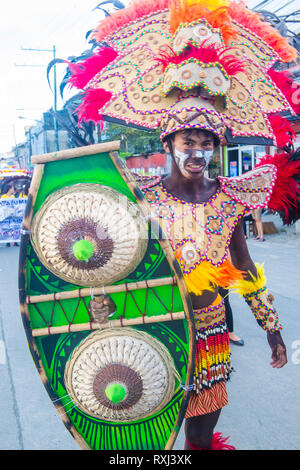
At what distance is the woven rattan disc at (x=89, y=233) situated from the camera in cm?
132

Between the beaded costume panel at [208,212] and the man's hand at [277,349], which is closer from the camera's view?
the beaded costume panel at [208,212]

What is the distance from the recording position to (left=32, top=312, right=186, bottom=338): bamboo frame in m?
1.48

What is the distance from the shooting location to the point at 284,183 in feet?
6.11

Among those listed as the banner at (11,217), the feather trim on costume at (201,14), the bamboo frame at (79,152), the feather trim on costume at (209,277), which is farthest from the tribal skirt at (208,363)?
the banner at (11,217)

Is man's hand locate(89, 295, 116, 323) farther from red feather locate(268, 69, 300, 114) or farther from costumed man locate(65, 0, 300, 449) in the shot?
red feather locate(268, 69, 300, 114)

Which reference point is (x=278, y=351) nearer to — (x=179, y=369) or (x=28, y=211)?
(x=179, y=369)

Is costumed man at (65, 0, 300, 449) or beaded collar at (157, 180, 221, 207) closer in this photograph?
costumed man at (65, 0, 300, 449)

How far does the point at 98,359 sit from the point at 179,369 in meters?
0.31

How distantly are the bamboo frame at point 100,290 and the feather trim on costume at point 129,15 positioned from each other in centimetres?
111

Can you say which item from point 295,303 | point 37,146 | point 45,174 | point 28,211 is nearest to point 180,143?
point 45,174

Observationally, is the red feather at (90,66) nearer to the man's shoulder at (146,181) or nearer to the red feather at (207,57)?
the red feather at (207,57)

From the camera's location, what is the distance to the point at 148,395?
1439 millimetres

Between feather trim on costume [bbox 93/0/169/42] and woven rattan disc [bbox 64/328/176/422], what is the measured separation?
4.26 feet

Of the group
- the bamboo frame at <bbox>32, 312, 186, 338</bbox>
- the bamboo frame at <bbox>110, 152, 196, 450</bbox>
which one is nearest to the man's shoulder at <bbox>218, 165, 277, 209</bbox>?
the bamboo frame at <bbox>110, 152, 196, 450</bbox>
